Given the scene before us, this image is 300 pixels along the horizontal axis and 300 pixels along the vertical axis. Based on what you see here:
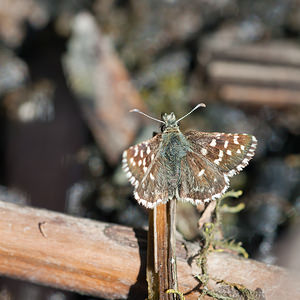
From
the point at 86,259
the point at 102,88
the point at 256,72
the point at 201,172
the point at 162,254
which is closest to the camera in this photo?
the point at 162,254

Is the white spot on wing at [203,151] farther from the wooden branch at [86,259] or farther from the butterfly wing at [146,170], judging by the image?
the wooden branch at [86,259]

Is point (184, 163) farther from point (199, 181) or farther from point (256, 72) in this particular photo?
point (256, 72)

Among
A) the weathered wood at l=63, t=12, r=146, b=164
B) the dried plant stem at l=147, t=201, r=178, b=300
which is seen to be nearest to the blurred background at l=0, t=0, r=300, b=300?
the weathered wood at l=63, t=12, r=146, b=164

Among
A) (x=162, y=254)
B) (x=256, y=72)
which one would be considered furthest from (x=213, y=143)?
(x=256, y=72)

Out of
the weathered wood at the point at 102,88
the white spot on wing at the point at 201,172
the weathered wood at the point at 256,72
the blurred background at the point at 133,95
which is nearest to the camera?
the white spot on wing at the point at 201,172

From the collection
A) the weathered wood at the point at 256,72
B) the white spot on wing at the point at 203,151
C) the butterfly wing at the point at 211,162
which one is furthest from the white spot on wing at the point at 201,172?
the weathered wood at the point at 256,72

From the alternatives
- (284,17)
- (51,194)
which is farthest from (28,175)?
Result: (284,17)
